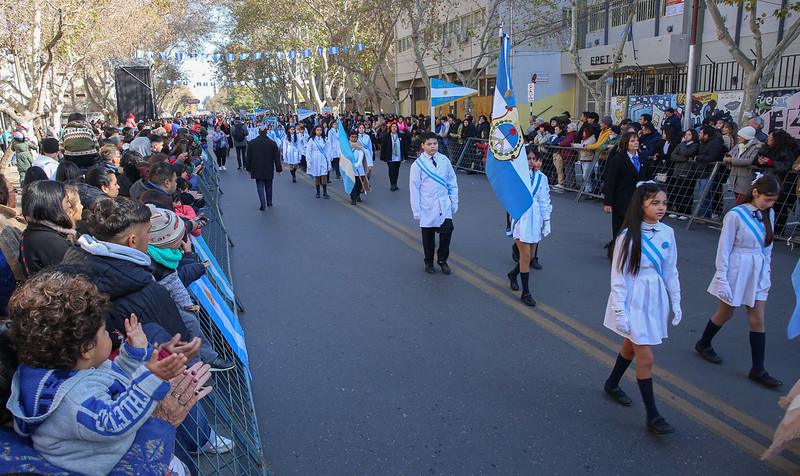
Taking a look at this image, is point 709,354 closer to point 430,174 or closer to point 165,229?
point 430,174

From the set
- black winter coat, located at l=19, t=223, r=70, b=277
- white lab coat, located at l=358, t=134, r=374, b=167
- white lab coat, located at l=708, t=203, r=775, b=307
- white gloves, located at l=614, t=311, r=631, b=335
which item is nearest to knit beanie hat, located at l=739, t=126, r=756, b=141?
white lab coat, located at l=708, t=203, r=775, b=307

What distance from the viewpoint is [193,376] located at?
230cm

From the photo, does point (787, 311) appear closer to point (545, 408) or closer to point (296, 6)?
point (545, 408)

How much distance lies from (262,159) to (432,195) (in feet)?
19.8

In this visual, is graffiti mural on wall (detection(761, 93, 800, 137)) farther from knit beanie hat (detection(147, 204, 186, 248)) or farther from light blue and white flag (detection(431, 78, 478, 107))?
knit beanie hat (detection(147, 204, 186, 248))

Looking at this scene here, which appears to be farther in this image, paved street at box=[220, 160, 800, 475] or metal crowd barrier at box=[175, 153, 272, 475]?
paved street at box=[220, 160, 800, 475]

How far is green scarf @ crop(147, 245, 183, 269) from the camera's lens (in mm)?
3475

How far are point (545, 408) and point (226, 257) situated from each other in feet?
17.1

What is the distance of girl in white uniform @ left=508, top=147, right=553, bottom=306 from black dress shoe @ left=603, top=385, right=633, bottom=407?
1.83m

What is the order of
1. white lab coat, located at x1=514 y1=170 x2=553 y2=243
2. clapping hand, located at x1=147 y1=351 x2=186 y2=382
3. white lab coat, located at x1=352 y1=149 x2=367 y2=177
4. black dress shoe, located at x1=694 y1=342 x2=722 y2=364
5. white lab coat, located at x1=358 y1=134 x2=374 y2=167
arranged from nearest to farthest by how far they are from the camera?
clapping hand, located at x1=147 y1=351 x2=186 y2=382 → black dress shoe, located at x1=694 y1=342 x2=722 y2=364 → white lab coat, located at x1=514 y1=170 x2=553 y2=243 → white lab coat, located at x1=352 y1=149 x2=367 y2=177 → white lab coat, located at x1=358 y1=134 x2=374 y2=167

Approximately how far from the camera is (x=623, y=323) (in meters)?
3.71

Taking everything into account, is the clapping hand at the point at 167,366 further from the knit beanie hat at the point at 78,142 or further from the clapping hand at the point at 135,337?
the knit beanie hat at the point at 78,142

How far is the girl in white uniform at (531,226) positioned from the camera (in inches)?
236

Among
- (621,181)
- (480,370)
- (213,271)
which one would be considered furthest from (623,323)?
(621,181)
